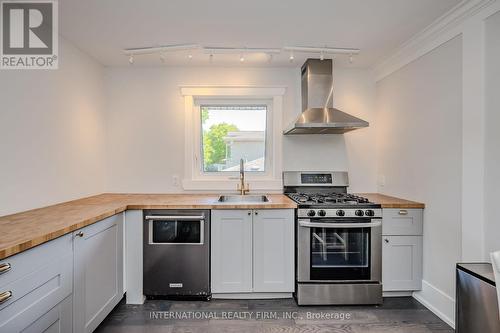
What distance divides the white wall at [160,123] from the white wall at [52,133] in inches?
7.2

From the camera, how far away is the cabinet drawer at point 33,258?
3.89 ft

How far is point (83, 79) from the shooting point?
272 cm

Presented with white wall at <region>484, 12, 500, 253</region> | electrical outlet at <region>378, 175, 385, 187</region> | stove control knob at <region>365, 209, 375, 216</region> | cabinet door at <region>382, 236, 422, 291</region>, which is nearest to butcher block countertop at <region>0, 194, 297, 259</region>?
stove control knob at <region>365, 209, 375, 216</region>

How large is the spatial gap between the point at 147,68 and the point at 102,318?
251 centimetres

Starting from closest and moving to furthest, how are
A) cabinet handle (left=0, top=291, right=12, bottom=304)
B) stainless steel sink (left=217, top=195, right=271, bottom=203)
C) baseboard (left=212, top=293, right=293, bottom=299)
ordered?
1. cabinet handle (left=0, top=291, right=12, bottom=304)
2. baseboard (left=212, top=293, right=293, bottom=299)
3. stainless steel sink (left=217, top=195, right=271, bottom=203)

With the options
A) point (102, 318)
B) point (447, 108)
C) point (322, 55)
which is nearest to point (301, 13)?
point (322, 55)

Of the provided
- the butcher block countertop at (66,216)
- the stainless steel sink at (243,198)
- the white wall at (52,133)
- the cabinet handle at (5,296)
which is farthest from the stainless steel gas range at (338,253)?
the white wall at (52,133)

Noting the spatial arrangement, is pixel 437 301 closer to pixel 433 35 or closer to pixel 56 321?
pixel 433 35

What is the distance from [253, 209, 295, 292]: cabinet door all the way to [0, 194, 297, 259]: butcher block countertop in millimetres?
121

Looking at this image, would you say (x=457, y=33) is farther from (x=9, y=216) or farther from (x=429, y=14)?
(x=9, y=216)

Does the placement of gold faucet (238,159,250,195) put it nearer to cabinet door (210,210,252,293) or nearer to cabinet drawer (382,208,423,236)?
cabinet door (210,210,252,293)

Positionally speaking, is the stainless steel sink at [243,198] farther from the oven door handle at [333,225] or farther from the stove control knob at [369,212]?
the stove control knob at [369,212]

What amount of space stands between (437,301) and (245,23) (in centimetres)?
277

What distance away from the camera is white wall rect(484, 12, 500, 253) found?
1.76 m
